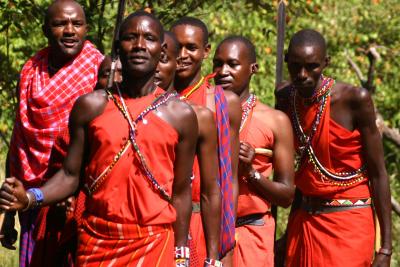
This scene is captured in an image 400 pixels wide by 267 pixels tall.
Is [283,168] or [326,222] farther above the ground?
[283,168]

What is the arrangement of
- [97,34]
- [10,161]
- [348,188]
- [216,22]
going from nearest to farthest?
[10,161]
[348,188]
[97,34]
[216,22]

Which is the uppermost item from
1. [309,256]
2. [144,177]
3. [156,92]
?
[156,92]

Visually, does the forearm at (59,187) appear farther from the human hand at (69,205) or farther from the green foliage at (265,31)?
the green foliage at (265,31)

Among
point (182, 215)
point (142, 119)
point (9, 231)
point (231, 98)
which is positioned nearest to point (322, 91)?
point (231, 98)

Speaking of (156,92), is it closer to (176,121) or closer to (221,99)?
(176,121)

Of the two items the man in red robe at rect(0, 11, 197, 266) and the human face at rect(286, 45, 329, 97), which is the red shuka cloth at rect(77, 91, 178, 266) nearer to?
the man in red robe at rect(0, 11, 197, 266)

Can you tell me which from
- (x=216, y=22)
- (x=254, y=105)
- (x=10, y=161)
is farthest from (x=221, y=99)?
(x=216, y=22)

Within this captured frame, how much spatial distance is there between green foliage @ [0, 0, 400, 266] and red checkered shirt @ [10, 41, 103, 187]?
1.60m

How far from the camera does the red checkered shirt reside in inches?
257

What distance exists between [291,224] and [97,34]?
85.1 inches

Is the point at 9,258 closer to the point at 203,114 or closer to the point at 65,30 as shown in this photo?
the point at 65,30

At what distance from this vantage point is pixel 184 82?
6.40m

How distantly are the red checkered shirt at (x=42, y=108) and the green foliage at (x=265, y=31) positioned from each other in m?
1.60

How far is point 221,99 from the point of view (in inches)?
241
